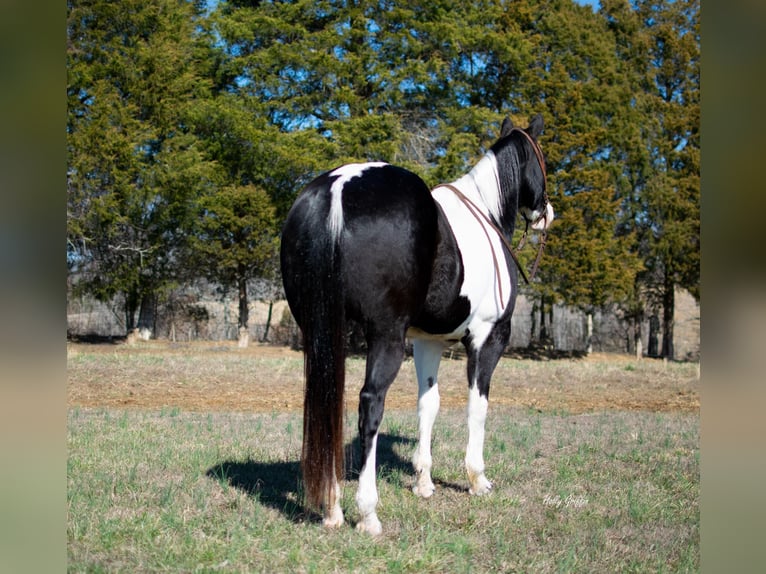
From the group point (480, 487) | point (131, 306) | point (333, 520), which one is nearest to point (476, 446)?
point (480, 487)

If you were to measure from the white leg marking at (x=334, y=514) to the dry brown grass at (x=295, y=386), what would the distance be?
524 centimetres

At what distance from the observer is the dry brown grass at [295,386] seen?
9281 millimetres

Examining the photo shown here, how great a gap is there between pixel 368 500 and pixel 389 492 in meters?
1.05

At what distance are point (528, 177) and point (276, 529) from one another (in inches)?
132

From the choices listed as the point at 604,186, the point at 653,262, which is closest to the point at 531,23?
the point at 604,186

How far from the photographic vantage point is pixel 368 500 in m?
3.48

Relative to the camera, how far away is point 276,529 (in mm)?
3471

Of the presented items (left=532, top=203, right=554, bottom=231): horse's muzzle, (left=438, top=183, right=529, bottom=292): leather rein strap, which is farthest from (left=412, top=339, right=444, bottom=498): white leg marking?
(left=532, top=203, right=554, bottom=231): horse's muzzle

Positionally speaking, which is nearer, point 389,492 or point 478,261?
point 478,261

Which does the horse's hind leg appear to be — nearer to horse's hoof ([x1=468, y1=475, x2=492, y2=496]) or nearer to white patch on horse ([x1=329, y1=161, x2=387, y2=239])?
white patch on horse ([x1=329, y1=161, x2=387, y2=239])

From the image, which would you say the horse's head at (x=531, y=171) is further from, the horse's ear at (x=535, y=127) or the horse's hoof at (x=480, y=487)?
the horse's hoof at (x=480, y=487)

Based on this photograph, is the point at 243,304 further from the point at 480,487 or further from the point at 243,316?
the point at 480,487
